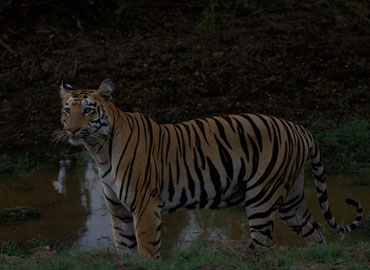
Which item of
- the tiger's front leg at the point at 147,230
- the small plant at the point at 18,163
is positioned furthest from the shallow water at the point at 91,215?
the tiger's front leg at the point at 147,230

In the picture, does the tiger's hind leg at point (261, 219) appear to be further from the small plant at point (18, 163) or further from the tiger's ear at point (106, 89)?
the small plant at point (18, 163)

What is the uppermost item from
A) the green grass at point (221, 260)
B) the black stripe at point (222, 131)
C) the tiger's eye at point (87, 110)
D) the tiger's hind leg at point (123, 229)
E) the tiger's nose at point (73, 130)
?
the tiger's eye at point (87, 110)

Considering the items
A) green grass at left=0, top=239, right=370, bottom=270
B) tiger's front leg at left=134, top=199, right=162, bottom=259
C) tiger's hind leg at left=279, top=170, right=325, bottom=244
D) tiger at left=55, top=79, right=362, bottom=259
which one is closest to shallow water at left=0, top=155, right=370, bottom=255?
tiger's hind leg at left=279, top=170, right=325, bottom=244

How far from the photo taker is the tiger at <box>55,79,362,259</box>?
16.8 ft

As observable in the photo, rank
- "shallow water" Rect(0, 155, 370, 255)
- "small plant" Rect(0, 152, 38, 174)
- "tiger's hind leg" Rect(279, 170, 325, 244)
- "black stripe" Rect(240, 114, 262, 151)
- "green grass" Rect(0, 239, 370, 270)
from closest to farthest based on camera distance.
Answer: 1. "green grass" Rect(0, 239, 370, 270)
2. "black stripe" Rect(240, 114, 262, 151)
3. "tiger's hind leg" Rect(279, 170, 325, 244)
4. "shallow water" Rect(0, 155, 370, 255)
5. "small plant" Rect(0, 152, 38, 174)

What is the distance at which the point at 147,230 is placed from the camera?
5035mm

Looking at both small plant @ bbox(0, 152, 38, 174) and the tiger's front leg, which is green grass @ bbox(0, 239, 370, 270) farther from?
small plant @ bbox(0, 152, 38, 174)

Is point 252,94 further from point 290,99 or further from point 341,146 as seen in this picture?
point 341,146

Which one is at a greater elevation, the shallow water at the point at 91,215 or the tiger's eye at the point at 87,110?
the tiger's eye at the point at 87,110

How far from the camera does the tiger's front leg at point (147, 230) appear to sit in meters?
5.04

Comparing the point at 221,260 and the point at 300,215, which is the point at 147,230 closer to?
the point at 221,260

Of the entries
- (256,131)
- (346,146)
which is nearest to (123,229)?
(256,131)

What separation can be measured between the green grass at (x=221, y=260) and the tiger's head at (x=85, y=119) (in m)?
0.87

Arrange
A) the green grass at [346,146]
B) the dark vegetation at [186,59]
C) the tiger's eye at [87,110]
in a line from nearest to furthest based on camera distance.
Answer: the tiger's eye at [87,110], the green grass at [346,146], the dark vegetation at [186,59]
